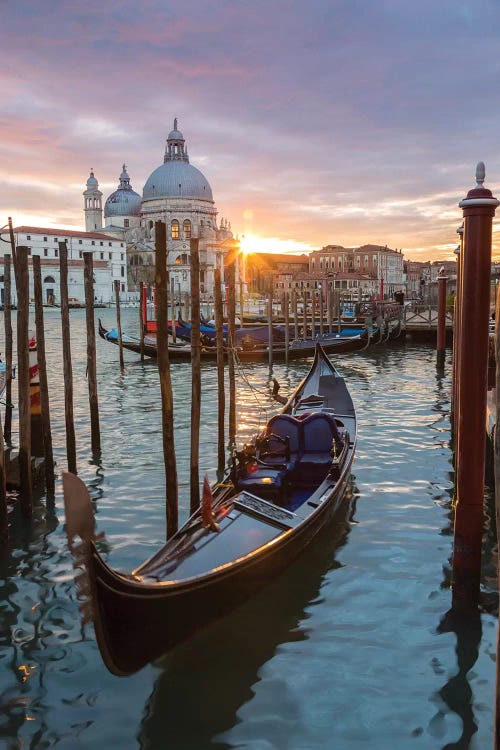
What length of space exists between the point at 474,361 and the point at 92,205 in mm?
81769

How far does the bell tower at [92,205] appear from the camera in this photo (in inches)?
3147

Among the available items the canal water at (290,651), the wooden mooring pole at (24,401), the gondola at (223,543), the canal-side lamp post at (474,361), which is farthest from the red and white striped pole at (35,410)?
the canal-side lamp post at (474,361)

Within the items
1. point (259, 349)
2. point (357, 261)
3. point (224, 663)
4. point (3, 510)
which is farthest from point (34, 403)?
point (357, 261)

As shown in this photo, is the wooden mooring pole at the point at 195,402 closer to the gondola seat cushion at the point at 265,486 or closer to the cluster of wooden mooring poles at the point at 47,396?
the cluster of wooden mooring poles at the point at 47,396

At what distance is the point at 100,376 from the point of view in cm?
1609

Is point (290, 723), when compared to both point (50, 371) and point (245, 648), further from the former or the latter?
point (50, 371)

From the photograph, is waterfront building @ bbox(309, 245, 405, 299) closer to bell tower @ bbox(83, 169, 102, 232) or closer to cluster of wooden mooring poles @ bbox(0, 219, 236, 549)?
bell tower @ bbox(83, 169, 102, 232)

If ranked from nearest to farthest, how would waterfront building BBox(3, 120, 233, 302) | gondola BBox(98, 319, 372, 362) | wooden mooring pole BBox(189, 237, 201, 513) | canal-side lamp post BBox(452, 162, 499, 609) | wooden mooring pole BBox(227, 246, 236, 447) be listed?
canal-side lamp post BBox(452, 162, 499, 609)
wooden mooring pole BBox(189, 237, 201, 513)
wooden mooring pole BBox(227, 246, 236, 447)
gondola BBox(98, 319, 372, 362)
waterfront building BBox(3, 120, 233, 302)

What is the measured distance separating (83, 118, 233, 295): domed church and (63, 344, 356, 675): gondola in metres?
62.9

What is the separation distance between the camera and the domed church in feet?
232

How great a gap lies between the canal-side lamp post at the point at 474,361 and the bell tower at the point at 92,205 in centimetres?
7989

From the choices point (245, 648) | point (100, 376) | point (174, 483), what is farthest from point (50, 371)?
point (245, 648)

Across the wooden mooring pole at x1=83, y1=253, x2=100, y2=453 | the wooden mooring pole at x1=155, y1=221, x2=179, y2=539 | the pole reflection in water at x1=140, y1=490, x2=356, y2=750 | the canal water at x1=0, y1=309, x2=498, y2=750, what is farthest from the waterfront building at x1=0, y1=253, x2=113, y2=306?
the pole reflection in water at x1=140, y1=490, x2=356, y2=750

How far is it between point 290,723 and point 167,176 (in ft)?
239
